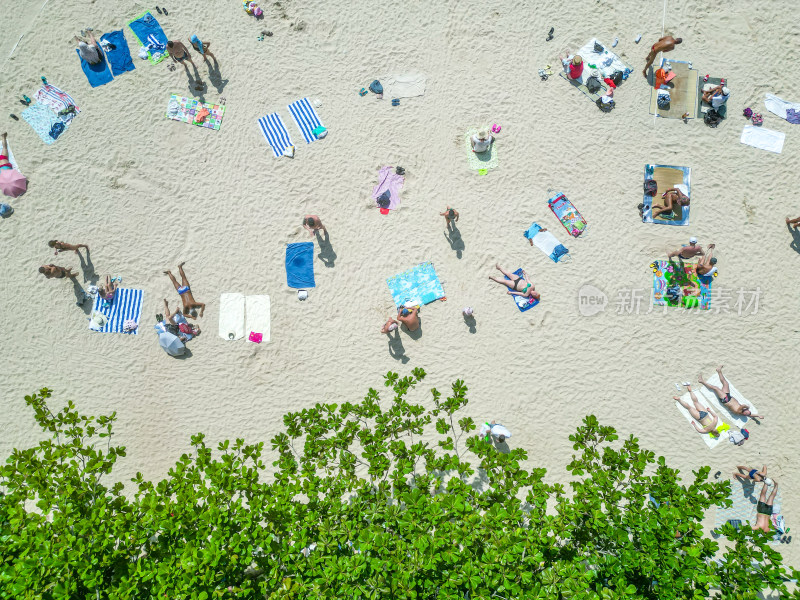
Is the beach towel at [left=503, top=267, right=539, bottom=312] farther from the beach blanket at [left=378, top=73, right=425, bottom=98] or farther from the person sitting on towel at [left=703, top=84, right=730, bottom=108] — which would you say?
the person sitting on towel at [left=703, top=84, right=730, bottom=108]

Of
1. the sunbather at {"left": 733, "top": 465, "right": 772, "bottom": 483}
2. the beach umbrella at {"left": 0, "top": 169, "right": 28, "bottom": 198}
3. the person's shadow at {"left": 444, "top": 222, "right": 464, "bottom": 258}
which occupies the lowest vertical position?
the sunbather at {"left": 733, "top": 465, "right": 772, "bottom": 483}

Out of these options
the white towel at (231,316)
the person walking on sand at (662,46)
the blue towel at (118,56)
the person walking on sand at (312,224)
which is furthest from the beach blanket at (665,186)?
the blue towel at (118,56)

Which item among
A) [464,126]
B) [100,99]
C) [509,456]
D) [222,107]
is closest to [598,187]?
[464,126]

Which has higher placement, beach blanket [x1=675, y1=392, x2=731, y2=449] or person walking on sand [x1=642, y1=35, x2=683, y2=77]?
person walking on sand [x1=642, y1=35, x2=683, y2=77]

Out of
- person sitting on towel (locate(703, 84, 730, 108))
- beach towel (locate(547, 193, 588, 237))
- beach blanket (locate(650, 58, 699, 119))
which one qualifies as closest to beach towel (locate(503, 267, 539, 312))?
beach towel (locate(547, 193, 588, 237))

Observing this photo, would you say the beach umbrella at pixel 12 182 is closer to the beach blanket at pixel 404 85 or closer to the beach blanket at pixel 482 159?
the beach blanket at pixel 404 85

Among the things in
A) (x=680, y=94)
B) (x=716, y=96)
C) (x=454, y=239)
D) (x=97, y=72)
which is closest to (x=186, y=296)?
(x=97, y=72)
